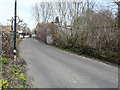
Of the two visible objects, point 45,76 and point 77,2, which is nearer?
point 45,76

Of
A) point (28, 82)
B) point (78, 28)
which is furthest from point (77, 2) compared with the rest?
point (28, 82)

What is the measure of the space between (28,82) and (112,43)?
6817mm

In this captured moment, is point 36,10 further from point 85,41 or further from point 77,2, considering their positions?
point 85,41

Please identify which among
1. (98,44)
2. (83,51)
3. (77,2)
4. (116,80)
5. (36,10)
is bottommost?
(116,80)

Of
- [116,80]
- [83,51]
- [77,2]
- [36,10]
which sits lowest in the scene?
[116,80]

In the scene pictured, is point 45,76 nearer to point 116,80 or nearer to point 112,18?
point 116,80

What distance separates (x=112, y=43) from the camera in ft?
24.7

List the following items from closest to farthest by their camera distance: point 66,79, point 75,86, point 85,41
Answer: point 75,86 → point 66,79 → point 85,41

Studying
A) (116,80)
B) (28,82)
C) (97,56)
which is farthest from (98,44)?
(28,82)

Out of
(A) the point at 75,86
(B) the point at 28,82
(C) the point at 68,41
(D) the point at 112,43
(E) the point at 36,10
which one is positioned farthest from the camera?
(E) the point at 36,10

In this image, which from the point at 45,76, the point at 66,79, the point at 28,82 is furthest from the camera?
the point at 45,76

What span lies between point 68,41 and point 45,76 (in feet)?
33.3

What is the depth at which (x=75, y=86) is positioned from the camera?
13.2ft

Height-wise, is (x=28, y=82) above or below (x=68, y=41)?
below
